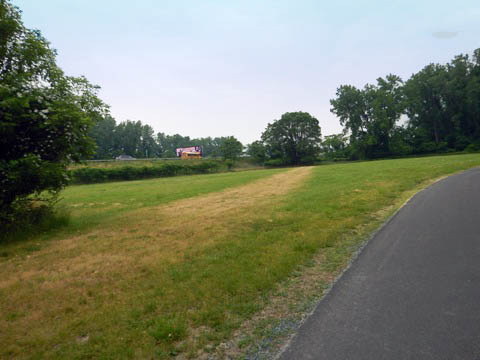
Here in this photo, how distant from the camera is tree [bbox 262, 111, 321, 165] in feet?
269

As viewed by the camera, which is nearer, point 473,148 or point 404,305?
point 404,305

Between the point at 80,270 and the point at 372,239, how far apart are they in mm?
6782

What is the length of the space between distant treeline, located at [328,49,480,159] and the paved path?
7273 centimetres

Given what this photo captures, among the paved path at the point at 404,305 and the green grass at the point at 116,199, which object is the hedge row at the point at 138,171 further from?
the paved path at the point at 404,305

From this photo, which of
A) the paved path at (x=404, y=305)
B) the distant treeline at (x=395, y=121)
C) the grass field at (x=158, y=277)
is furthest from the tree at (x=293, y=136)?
the paved path at (x=404, y=305)

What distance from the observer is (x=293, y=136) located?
84250 millimetres

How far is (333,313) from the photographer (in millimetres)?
3639

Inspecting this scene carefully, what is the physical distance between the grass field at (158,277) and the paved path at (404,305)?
2.44 ft

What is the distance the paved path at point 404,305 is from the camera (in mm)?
2891

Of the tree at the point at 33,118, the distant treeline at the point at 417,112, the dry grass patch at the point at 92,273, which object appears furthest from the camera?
the distant treeline at the point at 417,112

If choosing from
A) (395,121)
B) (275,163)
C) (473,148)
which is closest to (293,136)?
(275,163)

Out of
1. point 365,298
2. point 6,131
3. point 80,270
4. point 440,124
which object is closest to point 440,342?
point 365,298

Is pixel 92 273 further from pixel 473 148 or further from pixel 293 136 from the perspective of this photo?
pixel 293 136

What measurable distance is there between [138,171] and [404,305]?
175 ft
